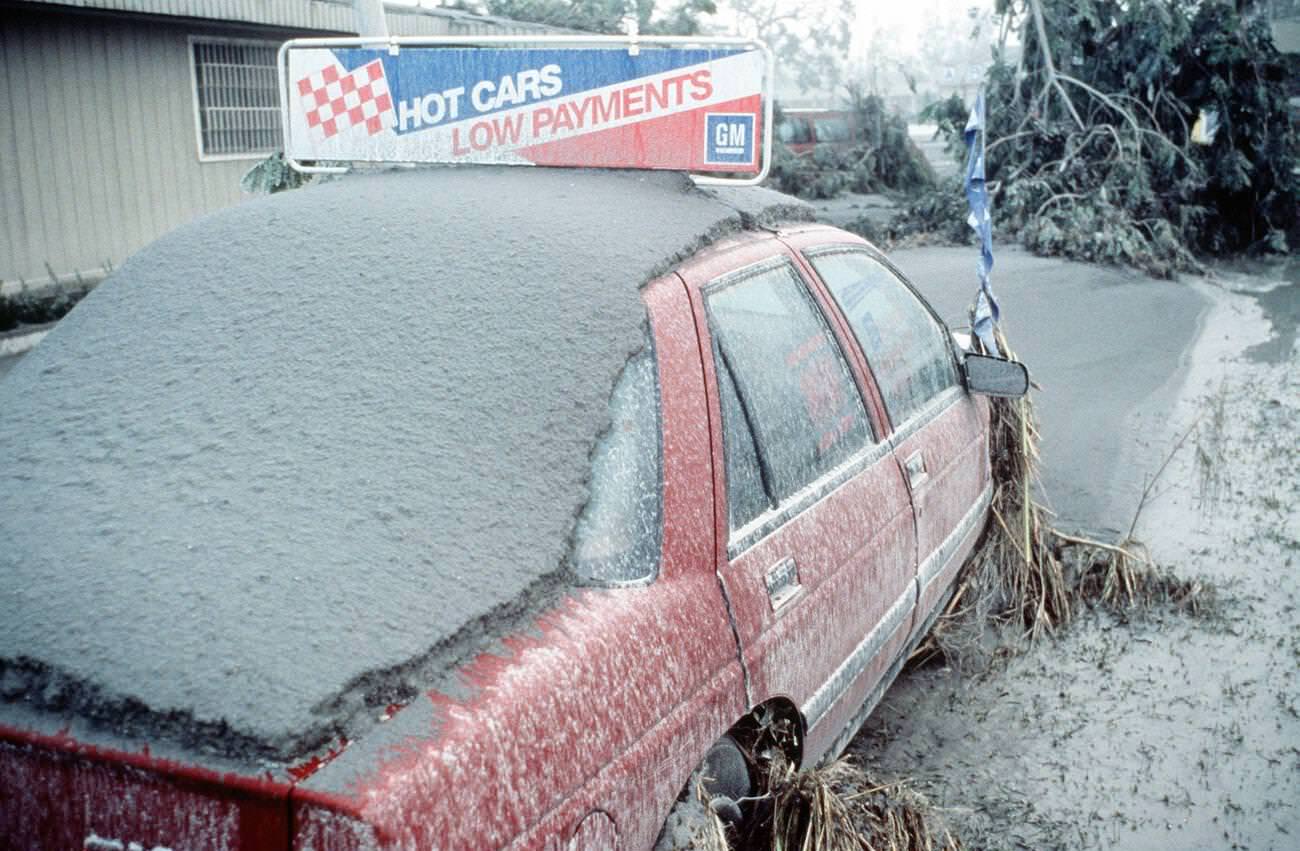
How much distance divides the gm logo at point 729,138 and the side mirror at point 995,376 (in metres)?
1.38

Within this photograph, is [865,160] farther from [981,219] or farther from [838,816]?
[838,816]

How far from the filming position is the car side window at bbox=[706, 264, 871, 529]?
9.14 feet

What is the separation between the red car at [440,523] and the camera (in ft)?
5.75

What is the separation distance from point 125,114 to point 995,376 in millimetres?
10763

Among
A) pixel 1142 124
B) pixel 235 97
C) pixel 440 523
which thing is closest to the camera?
pixel 440 523

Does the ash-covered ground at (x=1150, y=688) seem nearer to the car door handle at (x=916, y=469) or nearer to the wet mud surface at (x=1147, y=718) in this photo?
the wet mud surface at (x=1147, y=718)

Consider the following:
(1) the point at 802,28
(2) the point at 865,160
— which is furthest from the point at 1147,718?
(1) the point at 802,28

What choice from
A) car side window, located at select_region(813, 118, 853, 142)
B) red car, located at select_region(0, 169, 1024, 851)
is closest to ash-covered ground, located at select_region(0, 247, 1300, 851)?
red car, located at select_region(0, 169, 1024, 851)

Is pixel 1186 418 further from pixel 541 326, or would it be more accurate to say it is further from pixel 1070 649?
pixel 541 326

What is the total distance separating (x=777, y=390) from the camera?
3.04 m

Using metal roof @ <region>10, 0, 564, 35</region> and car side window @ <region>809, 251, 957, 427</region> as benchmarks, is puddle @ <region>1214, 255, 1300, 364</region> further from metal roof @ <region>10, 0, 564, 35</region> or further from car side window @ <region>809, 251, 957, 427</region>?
metal roof @ <region>10, 0, 564, 35</region>

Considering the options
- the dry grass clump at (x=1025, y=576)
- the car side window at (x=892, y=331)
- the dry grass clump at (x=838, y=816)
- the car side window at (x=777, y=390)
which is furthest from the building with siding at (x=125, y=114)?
the dry grass clump at (x=838, y=816)

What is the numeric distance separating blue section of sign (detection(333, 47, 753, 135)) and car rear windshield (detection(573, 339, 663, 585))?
3.72 ft

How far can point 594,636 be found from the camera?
6.95 feet
